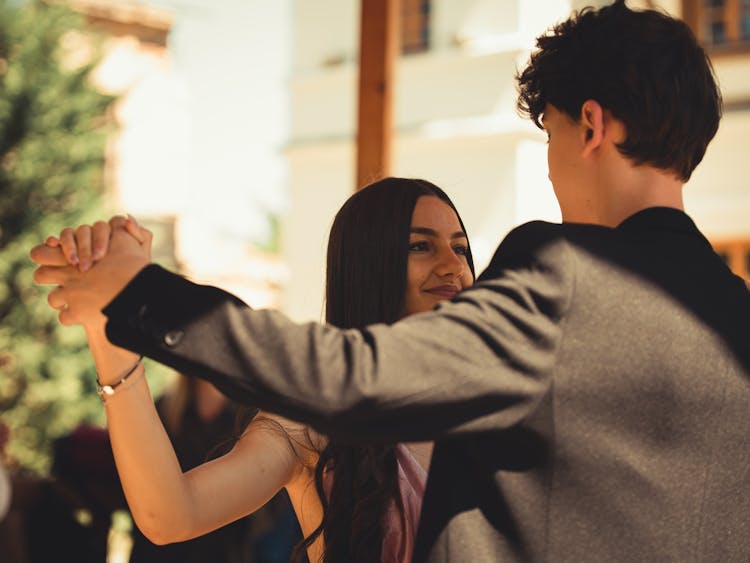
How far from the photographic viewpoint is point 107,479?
15.0 ft

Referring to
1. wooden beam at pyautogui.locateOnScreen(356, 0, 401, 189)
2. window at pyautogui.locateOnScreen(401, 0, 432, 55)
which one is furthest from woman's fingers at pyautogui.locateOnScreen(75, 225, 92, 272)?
window at pyautogui.locateOnScreen(401, 0, 432, 55)

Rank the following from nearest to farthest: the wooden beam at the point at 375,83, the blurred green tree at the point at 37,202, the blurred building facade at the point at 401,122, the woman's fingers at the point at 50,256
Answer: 1. the woman's fingers at the point at 50,256
2. the wooden beam at the point at 375,83
3. the blurred building facade at the point at 401,122
4. the blurred green tree at the point at 37,202

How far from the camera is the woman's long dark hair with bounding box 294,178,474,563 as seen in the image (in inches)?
68.3

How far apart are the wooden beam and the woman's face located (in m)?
2.23

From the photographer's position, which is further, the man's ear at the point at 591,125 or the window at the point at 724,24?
the window at the point at 724,24

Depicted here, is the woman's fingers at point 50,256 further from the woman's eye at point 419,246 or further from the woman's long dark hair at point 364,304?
Result: the woman's eye at point 419,246

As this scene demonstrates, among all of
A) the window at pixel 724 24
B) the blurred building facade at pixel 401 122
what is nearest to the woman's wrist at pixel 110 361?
the blurred building facade at pixel 401 122

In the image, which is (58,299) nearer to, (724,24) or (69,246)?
(69,246)

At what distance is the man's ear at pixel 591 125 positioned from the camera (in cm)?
131

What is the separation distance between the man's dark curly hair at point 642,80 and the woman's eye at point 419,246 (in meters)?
0.60

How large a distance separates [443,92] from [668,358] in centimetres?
929

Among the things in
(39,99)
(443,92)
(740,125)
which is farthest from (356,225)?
(39,99)

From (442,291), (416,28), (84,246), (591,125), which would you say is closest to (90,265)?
(84,246)

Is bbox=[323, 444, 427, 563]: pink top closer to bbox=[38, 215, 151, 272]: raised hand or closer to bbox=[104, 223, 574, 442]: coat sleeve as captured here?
bbox=[104, 223, 574, 442]: coat sleeve
